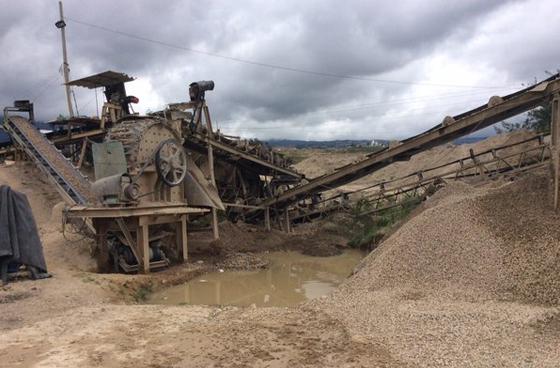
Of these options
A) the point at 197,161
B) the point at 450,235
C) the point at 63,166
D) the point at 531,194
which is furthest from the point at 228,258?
Answer: the point at 531,194

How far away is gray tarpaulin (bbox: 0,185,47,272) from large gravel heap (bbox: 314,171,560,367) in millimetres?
5249

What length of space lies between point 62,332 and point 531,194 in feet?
24.6

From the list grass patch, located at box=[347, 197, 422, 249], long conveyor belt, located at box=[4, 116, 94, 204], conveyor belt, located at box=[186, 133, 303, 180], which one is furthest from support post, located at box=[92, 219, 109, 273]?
grass patch, located at box=[347, 197, 422, 249]

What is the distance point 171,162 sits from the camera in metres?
12.9

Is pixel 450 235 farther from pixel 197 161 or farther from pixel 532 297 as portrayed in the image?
pixel 197 161

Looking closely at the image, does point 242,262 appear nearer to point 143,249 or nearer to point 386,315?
point 143,249

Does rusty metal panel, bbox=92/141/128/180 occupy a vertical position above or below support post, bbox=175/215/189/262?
above

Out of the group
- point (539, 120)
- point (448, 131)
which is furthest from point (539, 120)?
point (448, 131)

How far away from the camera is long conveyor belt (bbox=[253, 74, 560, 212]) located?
1034 centimetres

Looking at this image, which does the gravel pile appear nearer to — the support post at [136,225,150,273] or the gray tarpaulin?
the support post at [136,225,150,273]

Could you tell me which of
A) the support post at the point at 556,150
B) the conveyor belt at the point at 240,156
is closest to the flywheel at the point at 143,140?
the conveyor belt at the point at 240,156

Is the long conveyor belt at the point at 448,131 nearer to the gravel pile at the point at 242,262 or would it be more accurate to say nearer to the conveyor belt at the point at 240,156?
the conveyor belt at the point at 240,156

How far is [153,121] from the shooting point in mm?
13031

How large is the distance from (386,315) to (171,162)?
8.30m
